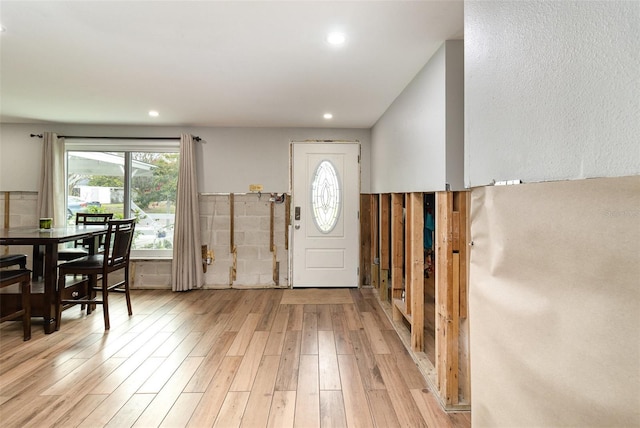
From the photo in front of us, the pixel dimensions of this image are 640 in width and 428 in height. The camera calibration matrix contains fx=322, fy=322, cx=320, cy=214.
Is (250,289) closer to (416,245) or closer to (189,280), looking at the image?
(189,280)

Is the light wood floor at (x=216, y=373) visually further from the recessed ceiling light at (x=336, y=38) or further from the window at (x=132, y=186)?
the recessed ceiling light at (x=336, y=38)

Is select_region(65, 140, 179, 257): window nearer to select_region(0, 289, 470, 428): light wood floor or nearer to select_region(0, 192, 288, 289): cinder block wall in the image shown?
select_region(0, 192, 288, 289): cinder block wall

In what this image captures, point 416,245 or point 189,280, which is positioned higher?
point 416,245

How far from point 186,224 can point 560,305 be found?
443 centimetres

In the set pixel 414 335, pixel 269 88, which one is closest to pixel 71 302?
pixel 269 88

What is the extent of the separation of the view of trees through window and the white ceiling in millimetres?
933

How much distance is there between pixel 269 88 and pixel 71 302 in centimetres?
282

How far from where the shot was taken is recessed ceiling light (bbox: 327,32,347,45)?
6.73 feet

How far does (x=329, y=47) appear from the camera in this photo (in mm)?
2219

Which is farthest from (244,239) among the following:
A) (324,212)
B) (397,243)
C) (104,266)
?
(397,243)

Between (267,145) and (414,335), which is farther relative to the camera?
(267,145)

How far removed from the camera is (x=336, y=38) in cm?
210

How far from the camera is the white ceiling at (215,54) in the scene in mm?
1830

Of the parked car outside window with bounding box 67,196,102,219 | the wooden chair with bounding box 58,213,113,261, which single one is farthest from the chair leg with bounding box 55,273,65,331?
the parked car outside window with bounding box 67,196,102,219
